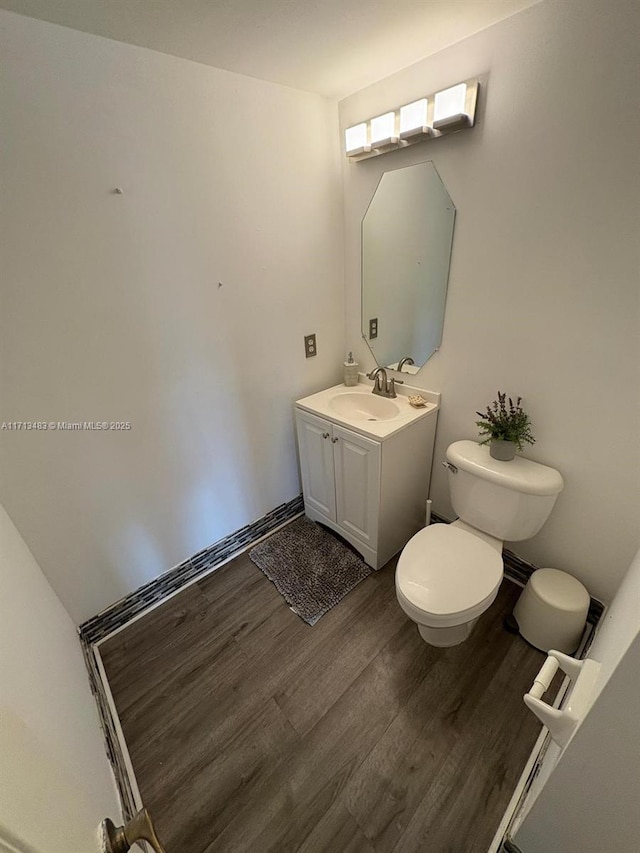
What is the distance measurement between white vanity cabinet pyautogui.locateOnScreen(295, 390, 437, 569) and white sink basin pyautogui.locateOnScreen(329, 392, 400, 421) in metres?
0.20

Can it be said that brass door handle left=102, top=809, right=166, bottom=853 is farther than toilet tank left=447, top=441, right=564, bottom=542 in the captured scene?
No

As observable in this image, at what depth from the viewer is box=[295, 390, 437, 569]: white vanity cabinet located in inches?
64.0

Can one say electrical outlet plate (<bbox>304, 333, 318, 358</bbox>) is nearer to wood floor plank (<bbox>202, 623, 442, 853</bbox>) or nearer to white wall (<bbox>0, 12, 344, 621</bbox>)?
white wall (<bbox>0, 12, 344, 621</bbox>)

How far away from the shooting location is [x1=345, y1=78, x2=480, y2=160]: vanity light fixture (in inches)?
49.5

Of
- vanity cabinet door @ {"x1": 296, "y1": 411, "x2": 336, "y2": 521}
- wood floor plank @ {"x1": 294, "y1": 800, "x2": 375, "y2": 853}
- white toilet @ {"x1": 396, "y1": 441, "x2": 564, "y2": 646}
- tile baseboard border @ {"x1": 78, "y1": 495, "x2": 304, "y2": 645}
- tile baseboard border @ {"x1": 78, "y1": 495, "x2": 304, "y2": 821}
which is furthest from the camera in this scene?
vanity cabinet door @ {"x1": 296, "y1": 411, "x2": 336, "y2": 521}

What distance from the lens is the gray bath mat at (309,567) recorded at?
1.72 metres

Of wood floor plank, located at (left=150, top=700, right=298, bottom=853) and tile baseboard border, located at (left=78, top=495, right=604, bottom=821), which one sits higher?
tile baseboard border, located at (left=78, top=495, right=604, bottom=821)

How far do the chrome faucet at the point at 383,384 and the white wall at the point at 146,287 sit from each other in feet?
1.40

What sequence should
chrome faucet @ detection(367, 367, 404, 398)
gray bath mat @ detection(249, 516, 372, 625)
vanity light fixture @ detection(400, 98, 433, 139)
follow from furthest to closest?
1. chrome faucet @ detection(367, 367, 404, 398)
2. gray bath mat @ detection(249, 516, 372, 625)
3. vanity light fixture @ detection(400, 98, 433, 139)

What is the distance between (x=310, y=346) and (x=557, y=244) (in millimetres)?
1200

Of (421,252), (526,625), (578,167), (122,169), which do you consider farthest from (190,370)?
(526,625)

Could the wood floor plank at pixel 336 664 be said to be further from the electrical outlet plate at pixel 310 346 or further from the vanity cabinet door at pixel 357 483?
the electrical outlet plate at pixel 310 346

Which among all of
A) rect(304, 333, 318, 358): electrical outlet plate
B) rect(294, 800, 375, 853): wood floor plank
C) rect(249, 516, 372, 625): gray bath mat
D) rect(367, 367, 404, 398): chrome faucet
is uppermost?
rect(304, 333, 318, 358): electrical outlet plate

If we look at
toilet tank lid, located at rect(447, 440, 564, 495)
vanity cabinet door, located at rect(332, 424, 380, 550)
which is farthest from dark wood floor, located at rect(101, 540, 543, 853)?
toilet tank lid, located at rect(447, 440, 564, 495)
